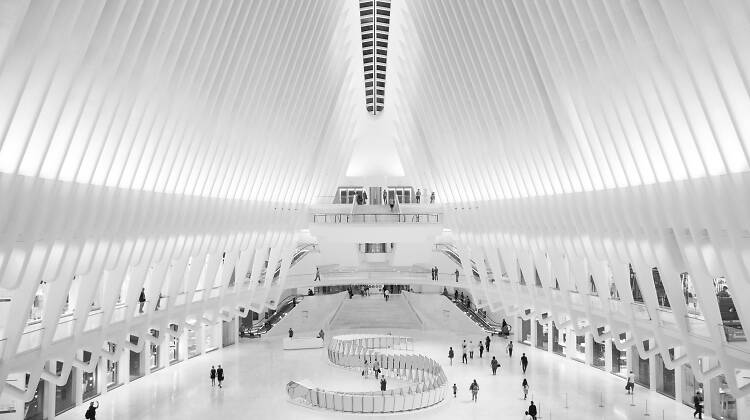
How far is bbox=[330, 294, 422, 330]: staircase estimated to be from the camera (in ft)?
140

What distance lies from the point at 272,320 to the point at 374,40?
18172mm

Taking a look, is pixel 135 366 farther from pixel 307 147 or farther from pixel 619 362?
pixel 619 362

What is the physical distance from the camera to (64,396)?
2220 cm

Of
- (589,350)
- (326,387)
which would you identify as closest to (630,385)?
(589,350)

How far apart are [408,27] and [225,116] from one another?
15401mm

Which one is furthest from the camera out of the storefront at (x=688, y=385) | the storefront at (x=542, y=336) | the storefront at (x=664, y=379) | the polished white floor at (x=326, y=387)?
the storefront at (x=542, y=336)

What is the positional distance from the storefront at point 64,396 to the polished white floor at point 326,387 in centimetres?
41

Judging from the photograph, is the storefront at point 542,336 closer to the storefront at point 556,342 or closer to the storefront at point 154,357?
the storefront at point 556,342

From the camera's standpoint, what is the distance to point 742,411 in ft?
62.7

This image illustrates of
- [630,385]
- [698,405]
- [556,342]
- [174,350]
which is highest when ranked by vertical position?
[556,342]

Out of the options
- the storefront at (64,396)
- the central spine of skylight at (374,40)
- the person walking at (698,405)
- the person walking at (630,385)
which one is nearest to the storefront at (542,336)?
the person walking at (630,385)

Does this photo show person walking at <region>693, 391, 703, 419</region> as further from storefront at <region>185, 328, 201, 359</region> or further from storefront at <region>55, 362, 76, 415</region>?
storefront at <region>185, 328, 201, 359</region>

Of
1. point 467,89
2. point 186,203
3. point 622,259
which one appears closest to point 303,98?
point 467,89

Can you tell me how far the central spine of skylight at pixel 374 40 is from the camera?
3331 cm
